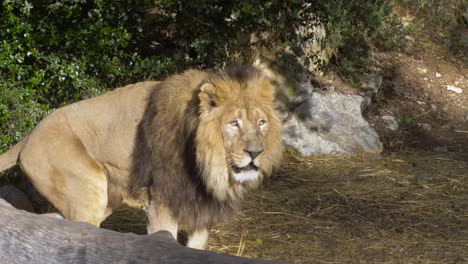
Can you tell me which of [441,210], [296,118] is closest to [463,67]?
[296,118]

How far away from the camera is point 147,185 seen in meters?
4.76

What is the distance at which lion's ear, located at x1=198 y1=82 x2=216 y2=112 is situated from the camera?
14.5ft

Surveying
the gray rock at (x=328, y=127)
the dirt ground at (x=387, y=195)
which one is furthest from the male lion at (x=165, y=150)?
the gray rock at (x=328, y=127)

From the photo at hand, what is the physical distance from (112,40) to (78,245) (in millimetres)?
3826

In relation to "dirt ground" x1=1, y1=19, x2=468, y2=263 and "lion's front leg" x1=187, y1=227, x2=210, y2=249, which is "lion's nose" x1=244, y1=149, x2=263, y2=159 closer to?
"lion's front leg" x1=187, y1=227, x2=210, y2=249

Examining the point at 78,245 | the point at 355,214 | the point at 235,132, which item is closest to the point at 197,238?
the point at 235,132

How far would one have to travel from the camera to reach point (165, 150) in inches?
183

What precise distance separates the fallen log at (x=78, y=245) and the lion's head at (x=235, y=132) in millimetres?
1315

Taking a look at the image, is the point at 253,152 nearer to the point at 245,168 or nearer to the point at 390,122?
the point at 245,168

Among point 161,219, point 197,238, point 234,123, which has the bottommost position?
point 197,238

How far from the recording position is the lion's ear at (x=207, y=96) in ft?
14.5

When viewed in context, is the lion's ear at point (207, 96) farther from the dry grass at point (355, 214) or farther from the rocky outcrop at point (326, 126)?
the rocky outcrop at point (326, 126)

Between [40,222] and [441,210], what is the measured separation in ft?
12.8

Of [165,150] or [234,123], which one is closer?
[234,123]
